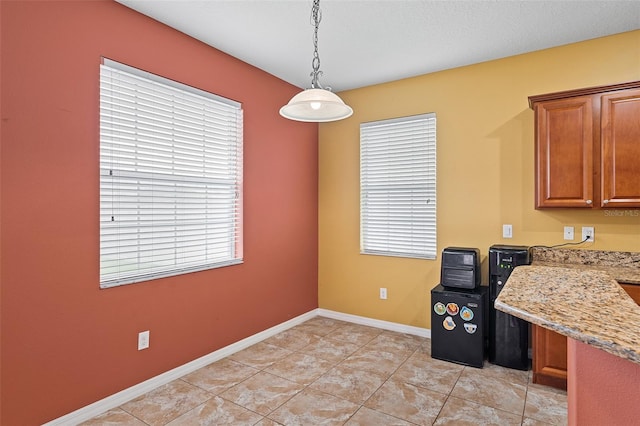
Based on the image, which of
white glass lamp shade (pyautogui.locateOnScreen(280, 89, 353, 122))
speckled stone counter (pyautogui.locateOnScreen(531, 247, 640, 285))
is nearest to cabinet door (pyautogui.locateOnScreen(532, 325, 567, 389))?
speckled stone counter (pyautogui.locateOnScreen(531, 247, 640, 285))

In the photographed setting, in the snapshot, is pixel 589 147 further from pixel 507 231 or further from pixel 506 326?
pixel 506 326

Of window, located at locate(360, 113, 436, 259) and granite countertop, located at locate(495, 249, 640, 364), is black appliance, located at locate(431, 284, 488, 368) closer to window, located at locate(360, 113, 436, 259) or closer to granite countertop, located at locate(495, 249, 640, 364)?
window, located at locate(360, 113, 436, 259)

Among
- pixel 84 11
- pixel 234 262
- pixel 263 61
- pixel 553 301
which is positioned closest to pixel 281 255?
pixel 234 262

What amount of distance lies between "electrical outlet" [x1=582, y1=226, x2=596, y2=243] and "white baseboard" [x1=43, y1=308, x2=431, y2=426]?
1.66 meters

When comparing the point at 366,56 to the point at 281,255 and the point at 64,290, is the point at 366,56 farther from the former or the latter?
the point at 64,290

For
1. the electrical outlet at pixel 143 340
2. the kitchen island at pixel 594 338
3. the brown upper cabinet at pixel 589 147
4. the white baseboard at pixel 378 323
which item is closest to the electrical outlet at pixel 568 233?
the brown upper cabinet at pixel 589 147

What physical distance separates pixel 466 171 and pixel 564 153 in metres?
0.85

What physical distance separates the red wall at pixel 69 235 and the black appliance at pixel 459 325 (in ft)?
6.38

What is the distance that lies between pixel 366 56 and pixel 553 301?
2.70m

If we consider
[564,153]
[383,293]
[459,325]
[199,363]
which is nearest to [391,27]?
[564,153]

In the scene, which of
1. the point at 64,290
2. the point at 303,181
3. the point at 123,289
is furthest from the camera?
the point at 303,181

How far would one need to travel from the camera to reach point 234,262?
337 centimetres

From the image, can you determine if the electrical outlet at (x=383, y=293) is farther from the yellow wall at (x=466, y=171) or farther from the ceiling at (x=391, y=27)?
the ceiling at (x=391, y=27)

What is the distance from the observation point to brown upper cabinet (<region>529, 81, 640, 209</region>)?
2.62m
